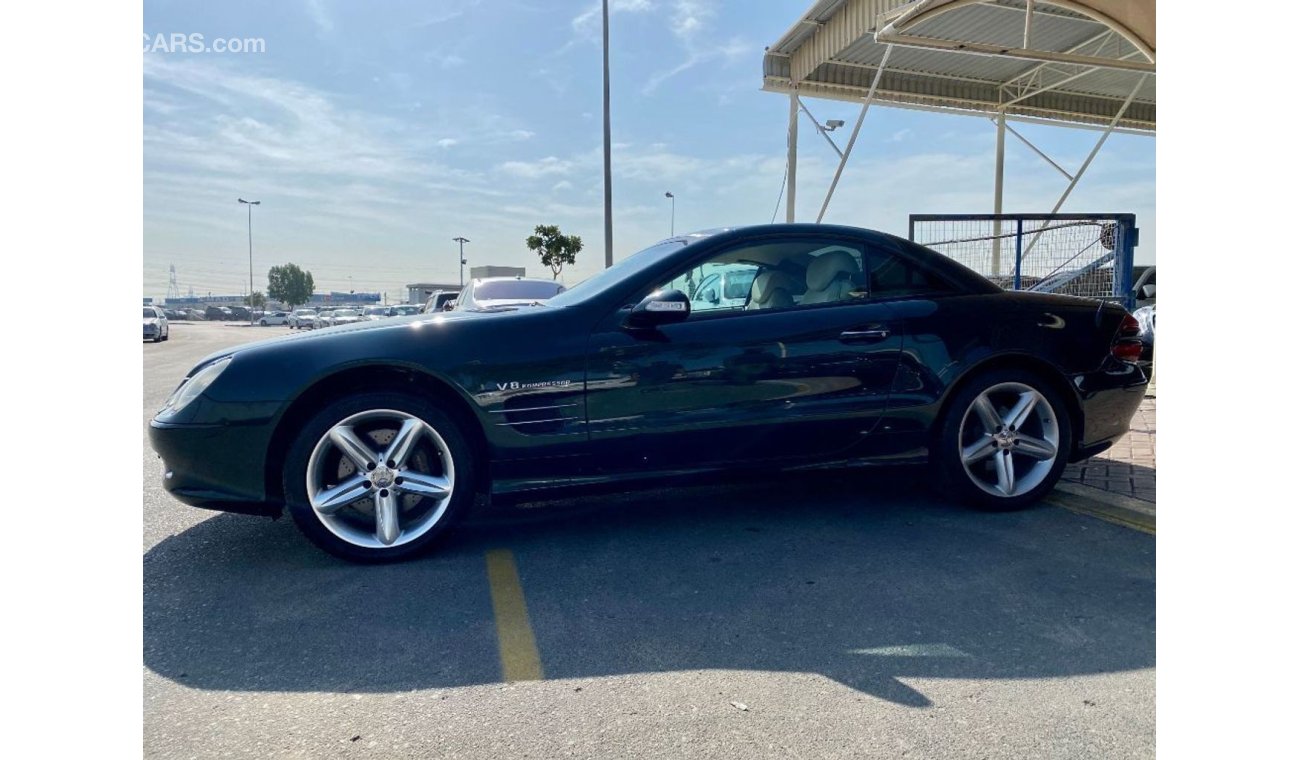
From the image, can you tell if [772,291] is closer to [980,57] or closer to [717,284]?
[717,284]

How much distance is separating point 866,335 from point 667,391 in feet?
3.37

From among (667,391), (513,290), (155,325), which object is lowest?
(667,391)

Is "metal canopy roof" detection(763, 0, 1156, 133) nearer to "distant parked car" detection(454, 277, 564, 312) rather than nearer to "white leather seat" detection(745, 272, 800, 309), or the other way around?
"distant parked car" detection(454, 277, 564, 312)

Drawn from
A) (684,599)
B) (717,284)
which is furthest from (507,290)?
(684,599)

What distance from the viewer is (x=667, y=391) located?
11.7 feet

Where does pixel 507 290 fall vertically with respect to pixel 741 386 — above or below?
above

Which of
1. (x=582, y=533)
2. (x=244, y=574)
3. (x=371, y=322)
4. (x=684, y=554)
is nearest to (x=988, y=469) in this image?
(x=684, y=554)

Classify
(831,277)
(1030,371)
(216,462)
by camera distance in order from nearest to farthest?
(216,462)
(831,277)
(1030,371)

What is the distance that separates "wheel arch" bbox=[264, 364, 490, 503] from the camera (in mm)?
3332

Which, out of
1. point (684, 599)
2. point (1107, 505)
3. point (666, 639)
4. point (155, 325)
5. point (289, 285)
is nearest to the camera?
point (666, 639)

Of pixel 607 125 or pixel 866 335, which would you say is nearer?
pixel 866 335

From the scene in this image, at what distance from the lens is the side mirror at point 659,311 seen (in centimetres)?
350

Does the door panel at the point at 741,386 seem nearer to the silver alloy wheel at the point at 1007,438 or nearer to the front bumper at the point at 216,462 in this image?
the silver alloy wheel at the point at 1007,438

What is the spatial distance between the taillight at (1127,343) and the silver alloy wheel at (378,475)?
11.2 ft
